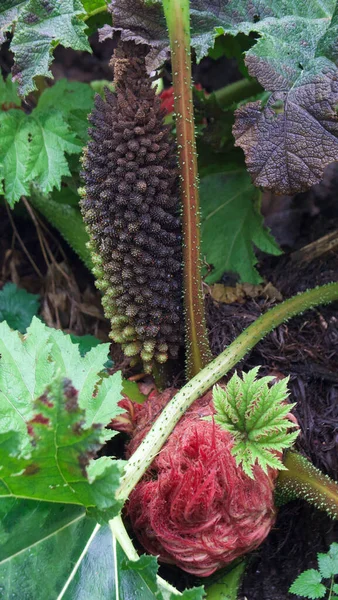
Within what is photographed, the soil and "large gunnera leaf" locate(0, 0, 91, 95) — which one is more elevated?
"large gunnera leaf" locate(0, 0, 91, 95)

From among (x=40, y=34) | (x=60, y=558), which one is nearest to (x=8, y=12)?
(x=40, y=34)

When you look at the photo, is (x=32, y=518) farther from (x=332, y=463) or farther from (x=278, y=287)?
(x=278, y=287)

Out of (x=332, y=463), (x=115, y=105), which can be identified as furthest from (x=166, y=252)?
(x=332, y=463)

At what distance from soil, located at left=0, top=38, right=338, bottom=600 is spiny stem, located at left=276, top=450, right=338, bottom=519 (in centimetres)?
10

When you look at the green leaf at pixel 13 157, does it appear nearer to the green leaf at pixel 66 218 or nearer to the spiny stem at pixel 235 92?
the green leaf at pixel 66 218

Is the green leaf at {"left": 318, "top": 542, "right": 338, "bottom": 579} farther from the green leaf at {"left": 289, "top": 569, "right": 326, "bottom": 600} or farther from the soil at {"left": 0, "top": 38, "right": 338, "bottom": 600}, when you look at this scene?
the soil at {"left": 0, "top": 38, "right": 338, "bottom": 600}

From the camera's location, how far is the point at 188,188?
149 cm

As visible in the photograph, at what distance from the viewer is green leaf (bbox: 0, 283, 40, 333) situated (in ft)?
6.49

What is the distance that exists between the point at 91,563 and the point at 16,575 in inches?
5.3

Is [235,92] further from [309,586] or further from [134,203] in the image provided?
[309,586]

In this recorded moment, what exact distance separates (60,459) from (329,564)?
1.88 feet

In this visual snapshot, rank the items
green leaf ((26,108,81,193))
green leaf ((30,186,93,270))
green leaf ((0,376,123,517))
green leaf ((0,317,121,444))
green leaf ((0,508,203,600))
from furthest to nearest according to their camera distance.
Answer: green leaf ((30,186,93,270)) < green leaf ((26,108,81,193)) < green leaf ((0,317,121,444)) < green leaf ((0,508,203,600)) < green leaf ((0,376,123,517))

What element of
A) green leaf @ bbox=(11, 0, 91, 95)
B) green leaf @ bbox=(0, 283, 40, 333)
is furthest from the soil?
green leaf @ bbox=(11, 0, 91, 95)

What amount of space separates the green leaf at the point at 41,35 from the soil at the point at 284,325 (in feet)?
2.30
